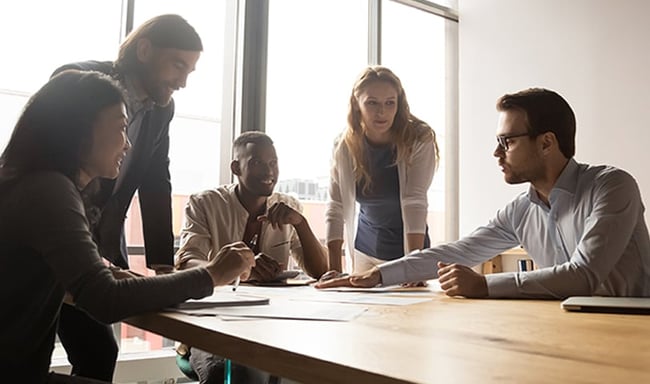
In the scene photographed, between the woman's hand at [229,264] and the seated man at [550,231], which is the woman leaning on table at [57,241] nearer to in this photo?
the woman's hand at [229,264]

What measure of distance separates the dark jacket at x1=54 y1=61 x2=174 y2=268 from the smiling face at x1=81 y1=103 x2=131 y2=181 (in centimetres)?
47

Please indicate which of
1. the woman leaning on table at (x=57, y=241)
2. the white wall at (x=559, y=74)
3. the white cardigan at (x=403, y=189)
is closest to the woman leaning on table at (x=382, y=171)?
the white cardigan at (x=403, y=189)

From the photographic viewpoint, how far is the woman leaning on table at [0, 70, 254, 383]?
984 millimetres

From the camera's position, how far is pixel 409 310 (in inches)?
44.9

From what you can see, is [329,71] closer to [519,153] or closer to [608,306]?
[519,153]

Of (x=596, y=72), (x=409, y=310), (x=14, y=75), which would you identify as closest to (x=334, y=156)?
(x=409, y=310)

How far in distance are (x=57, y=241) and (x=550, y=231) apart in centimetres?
121

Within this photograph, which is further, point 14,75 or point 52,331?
point 14,75

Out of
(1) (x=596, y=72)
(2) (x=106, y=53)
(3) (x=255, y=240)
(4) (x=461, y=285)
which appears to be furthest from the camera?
(1) (x=596, y=72)

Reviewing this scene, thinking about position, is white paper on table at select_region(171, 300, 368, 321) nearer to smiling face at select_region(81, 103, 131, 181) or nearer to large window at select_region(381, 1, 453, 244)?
smiling face at select_region(81, 103, 131, 181)

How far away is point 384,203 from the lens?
230cm

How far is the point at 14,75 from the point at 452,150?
10.4 ft

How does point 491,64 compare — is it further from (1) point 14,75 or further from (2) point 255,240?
(1) point 14,75

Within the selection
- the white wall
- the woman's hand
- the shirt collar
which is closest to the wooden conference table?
the woman's hand
